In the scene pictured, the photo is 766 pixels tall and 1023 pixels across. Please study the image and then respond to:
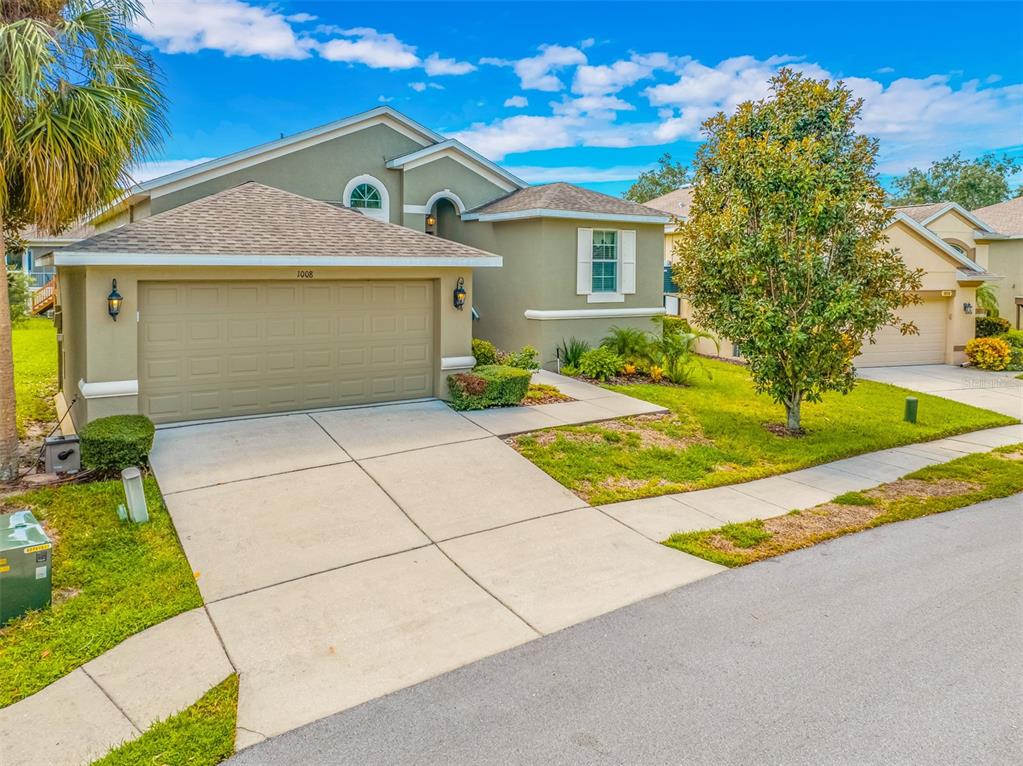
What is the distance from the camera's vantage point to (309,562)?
650cm

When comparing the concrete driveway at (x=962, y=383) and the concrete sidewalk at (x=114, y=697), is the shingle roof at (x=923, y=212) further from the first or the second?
the concrete sidewalk at (x=114, y=697)

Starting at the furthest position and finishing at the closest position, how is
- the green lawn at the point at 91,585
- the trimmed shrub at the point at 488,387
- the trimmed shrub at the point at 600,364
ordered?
the trimmed shrub at the point at 600,364, the trimmed shrub at the point at 488,387, the green lawn at the point at 91,585

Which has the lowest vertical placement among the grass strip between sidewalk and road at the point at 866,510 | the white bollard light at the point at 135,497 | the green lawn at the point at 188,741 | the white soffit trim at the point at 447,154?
the green lawn at the point at 188,741

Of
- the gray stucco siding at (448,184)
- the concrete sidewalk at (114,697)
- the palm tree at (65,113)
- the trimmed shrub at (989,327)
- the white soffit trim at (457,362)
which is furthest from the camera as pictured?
the trimmed shrub at (989,327)

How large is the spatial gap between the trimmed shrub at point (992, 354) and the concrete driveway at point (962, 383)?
38cm

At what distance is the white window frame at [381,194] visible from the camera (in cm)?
1628

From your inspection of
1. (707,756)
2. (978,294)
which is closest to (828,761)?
(707,756)

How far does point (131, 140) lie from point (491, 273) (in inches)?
381

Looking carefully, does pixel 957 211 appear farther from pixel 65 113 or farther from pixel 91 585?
pixel 91 585

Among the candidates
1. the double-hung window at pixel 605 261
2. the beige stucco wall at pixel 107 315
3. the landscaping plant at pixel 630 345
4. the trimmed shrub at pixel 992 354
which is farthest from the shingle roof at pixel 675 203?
the beige stucco wall at pixel 107 315

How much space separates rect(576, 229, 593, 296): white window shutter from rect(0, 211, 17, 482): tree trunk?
435 inches

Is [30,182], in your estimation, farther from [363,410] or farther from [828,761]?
[828,761]

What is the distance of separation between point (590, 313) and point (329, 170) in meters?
6.97

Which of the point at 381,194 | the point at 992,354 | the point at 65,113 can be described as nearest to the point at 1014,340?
the point at 992,354
